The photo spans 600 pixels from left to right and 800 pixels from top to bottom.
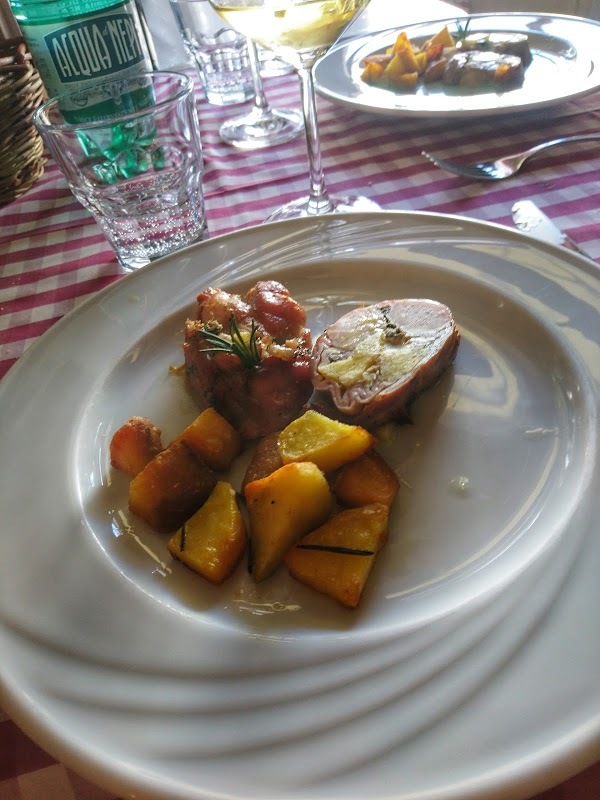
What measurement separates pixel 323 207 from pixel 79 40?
0.61m

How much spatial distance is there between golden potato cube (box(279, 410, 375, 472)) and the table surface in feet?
1.98

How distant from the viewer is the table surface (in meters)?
1.24

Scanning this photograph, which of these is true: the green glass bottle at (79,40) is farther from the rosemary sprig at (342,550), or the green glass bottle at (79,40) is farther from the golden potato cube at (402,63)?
the rosemary sprig at (342,550)

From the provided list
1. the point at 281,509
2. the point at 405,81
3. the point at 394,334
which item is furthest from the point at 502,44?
the point at 281,509

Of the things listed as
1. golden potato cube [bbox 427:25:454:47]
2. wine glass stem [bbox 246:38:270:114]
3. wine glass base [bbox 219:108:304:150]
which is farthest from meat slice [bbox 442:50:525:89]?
wine glass stem [bbox 246:38:270:114]

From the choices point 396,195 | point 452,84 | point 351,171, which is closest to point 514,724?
point 396,195

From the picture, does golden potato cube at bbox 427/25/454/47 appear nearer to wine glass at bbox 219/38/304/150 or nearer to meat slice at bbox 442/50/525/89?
meat slice at bbox 442/50/525/89

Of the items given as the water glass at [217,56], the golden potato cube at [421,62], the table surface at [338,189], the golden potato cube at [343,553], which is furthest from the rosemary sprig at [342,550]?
the water glass at [217,56]

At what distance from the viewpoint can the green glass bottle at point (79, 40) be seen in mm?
1225

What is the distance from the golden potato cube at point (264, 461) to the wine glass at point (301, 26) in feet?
2.43

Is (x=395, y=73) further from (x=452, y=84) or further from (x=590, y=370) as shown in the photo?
(x=590, y=370)

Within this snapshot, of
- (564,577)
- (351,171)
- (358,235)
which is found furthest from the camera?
(351,171)

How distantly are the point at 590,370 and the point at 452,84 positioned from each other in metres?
1.08

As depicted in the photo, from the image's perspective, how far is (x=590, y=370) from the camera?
2.69 feet
